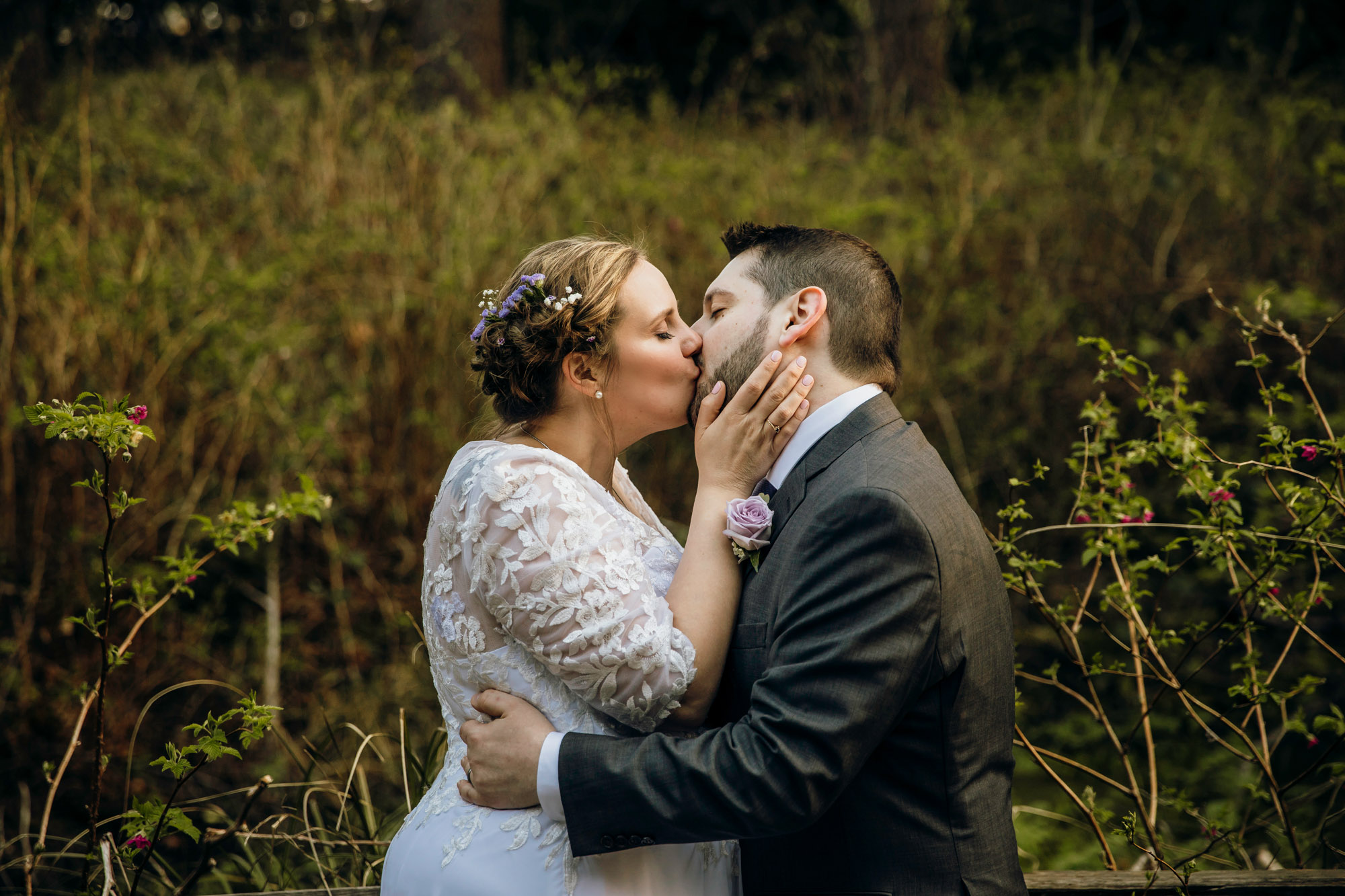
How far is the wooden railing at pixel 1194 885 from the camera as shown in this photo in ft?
7.88

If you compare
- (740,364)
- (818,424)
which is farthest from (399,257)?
(818,424)

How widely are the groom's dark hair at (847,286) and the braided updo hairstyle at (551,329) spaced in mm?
376

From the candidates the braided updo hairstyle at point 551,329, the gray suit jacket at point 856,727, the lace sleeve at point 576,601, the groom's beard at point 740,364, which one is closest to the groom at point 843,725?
the gray suit jacket at point 856,727

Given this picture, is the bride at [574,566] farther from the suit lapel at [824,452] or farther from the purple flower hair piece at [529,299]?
the suit lapel at [824,452]

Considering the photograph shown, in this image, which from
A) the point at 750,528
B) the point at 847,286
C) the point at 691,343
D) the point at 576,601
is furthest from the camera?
the point at 691,343

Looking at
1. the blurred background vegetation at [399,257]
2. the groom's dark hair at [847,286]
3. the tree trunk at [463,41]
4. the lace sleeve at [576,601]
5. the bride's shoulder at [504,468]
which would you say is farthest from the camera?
the tree trunk at [463,41]

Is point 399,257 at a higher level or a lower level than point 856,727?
higher

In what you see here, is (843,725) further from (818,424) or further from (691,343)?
(691,343)

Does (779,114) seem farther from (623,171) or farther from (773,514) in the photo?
(773,514)

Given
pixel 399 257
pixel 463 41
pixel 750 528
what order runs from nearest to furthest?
pixel 750 528 < pixel 399 257 < pixel 463 41

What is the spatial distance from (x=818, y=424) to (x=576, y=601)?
27.2 inches

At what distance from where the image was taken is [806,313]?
2371 millimetres

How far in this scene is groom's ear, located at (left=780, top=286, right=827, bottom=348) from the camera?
2346 millimetres

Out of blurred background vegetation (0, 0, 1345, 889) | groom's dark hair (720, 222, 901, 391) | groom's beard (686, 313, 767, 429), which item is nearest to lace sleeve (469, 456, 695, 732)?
groom's beard (686, 313, 767, 429)
